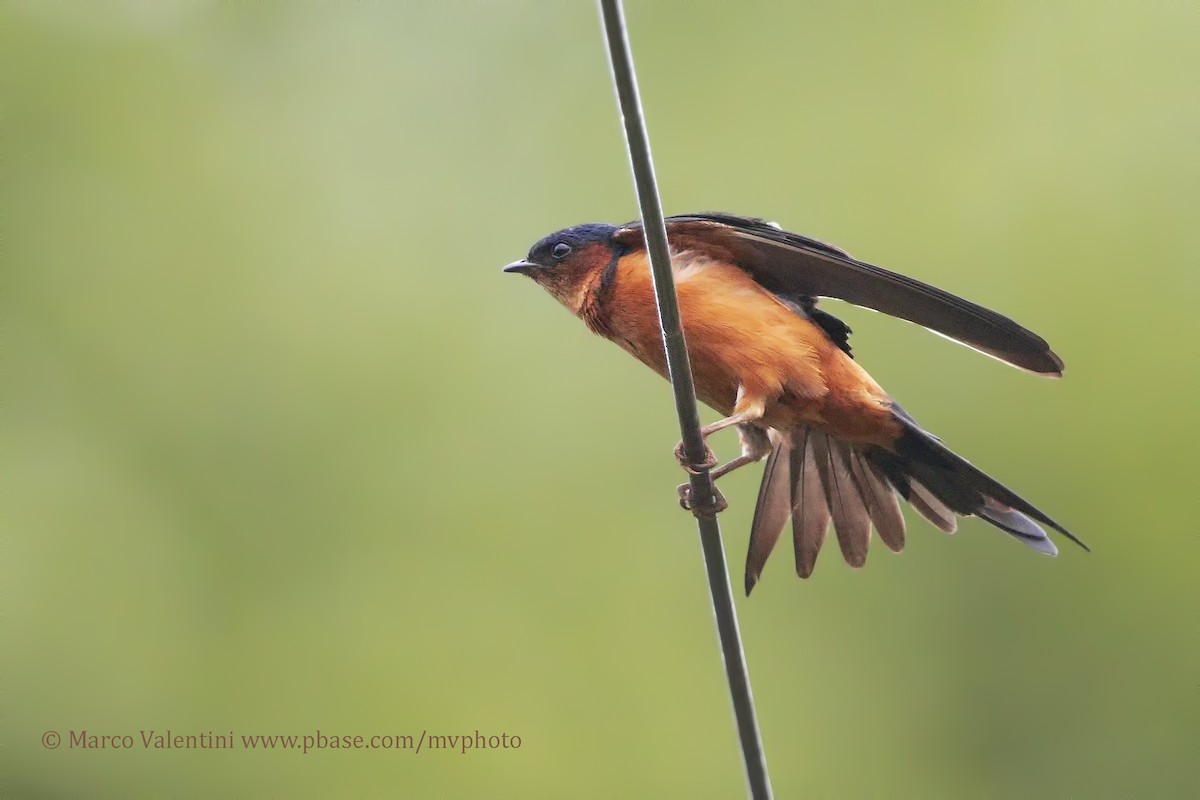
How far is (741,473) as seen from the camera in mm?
8359

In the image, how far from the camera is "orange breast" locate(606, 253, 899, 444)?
3867 mm

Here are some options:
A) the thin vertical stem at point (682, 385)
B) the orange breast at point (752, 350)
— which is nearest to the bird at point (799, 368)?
the orange breast at point (752, 350)

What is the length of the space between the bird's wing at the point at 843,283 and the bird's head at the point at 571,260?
18cm

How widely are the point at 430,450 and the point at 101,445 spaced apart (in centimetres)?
266

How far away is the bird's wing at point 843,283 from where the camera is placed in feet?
11.3

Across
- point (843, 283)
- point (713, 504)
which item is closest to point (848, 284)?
point (843, 283)

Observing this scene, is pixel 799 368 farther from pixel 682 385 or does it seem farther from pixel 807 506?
pixel 682 385

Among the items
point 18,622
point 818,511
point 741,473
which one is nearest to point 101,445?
point 18,622

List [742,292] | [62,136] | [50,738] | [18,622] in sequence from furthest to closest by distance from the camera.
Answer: [62,136] → [18,622] → [50,738] → [742,292]

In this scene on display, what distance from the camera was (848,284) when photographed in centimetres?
373

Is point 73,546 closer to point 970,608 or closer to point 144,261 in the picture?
point 144,261

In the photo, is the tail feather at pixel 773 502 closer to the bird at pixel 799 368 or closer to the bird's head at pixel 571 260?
the bird at pixel 799 368

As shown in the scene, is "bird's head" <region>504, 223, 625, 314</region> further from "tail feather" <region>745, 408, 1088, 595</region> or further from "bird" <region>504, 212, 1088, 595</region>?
"tail feather" <region>745, 408, 1088, 595</region>

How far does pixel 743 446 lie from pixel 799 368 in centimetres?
61
